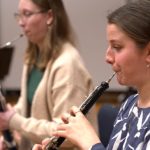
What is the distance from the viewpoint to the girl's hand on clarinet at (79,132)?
1184mm

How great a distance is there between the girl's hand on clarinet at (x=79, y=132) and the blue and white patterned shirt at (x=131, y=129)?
28 mm

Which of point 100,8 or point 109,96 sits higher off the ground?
point 100,8

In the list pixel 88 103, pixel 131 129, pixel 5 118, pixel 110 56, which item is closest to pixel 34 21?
pixel 5 118

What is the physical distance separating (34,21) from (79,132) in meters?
0.80

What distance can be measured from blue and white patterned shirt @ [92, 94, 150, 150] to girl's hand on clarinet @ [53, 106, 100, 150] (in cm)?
3

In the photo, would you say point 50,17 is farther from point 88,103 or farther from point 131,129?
point 131,129

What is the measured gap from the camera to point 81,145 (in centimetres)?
118

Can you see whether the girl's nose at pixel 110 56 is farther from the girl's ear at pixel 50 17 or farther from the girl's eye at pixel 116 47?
the girl's ear at pixel 50 17

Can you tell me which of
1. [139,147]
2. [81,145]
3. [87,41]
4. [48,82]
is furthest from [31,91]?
[87,41]

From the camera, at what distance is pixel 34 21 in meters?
1.89

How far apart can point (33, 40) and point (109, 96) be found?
8.19ft

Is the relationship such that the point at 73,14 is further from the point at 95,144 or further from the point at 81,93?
the point at 95,144

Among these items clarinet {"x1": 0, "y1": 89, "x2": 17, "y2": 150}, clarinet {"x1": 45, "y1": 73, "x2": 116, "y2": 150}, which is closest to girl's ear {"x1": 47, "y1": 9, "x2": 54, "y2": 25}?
clarinet {"x1": 0, "y1": 89, "x2": 17, "y2": 150}

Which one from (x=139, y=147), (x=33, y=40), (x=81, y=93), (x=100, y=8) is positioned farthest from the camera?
(x=100, y=8)
